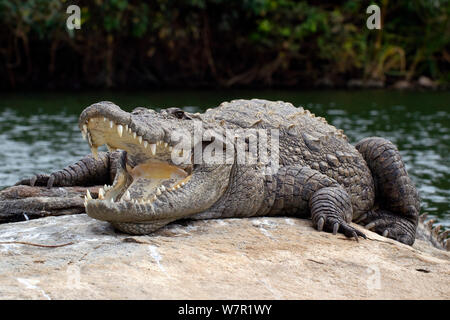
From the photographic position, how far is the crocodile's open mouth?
13.8 feet

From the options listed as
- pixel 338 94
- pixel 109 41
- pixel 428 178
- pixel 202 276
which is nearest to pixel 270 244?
pixel 202 276

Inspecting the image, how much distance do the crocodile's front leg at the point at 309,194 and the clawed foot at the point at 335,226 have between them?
72 millimetres

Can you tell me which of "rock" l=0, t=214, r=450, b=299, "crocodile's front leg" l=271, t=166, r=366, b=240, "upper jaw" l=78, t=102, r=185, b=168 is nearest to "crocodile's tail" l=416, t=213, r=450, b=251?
"crocodile's front leg" l=271, t=166, r=366, b=240

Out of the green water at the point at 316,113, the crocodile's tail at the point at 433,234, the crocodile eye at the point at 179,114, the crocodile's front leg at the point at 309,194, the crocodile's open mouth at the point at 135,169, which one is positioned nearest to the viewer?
the crocodile's open mouth at the point at 135,169

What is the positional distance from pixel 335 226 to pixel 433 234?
2.18 m

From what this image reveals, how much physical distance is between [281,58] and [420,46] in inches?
231

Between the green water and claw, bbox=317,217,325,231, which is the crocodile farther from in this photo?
the green water

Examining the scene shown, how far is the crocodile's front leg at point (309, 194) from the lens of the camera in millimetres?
5012

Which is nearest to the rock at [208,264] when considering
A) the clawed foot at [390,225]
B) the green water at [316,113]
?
the clawed foot at [390,225]

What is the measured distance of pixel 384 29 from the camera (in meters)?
26.3

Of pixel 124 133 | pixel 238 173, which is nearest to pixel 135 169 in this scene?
pixel 124 133

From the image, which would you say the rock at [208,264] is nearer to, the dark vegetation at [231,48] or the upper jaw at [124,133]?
the upper jaw at [124,133]

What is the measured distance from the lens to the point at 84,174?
236 inches

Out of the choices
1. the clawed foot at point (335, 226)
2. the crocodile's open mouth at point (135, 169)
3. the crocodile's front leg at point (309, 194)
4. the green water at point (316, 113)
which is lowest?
the green water at point (316, 113)
